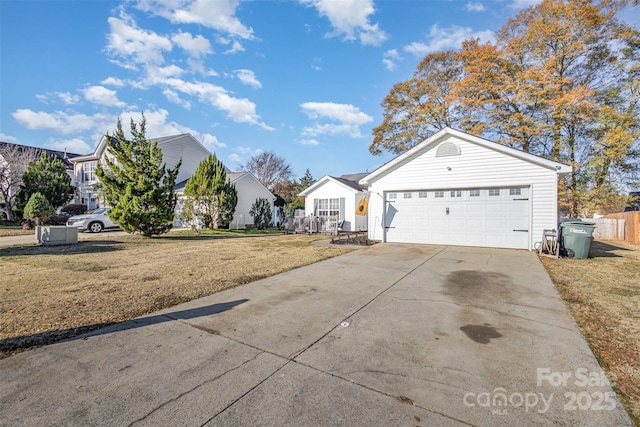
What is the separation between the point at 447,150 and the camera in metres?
11.5

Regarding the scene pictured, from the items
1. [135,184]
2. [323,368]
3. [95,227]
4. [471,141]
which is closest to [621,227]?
[471,141]

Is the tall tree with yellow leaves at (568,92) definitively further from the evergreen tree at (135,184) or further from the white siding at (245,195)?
the evergreen tree at (135,184)

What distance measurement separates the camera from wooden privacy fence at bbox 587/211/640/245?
14594 millimetres

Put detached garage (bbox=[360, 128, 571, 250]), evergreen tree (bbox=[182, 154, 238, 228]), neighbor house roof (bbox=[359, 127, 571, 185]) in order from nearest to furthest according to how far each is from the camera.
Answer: neighbor house roof (bbox=[359, 127, 571, 185]), detached garage (bbox=[360, 128, 571, 250]), evergreen tree (bbox=[182, 154, 238, 228])

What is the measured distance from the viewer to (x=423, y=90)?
71.4ft

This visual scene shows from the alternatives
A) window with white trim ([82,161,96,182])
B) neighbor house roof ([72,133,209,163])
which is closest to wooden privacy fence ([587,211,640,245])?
neighbor house roof ([72,133,209,163])

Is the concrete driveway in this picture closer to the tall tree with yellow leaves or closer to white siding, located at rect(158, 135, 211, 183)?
the tall tree with yellow leaves

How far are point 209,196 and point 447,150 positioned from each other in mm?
13888

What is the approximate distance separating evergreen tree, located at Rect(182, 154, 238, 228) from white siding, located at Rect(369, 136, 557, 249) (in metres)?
9.94

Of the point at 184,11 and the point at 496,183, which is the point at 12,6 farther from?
the point at 496,183

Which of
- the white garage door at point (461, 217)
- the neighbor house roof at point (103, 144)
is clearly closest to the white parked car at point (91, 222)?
the neighbor house roof at point (103, 144)

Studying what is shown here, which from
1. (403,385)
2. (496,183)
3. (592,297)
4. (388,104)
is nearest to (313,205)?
(388,104)

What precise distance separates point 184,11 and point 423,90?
699 inches

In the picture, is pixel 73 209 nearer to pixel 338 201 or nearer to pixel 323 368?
pixel 338 201
